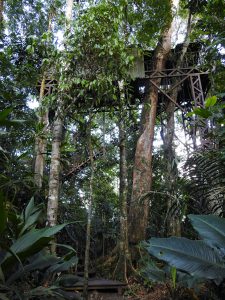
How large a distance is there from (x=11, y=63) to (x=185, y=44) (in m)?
6.06

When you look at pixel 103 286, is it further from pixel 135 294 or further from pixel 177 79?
pixel 177 79

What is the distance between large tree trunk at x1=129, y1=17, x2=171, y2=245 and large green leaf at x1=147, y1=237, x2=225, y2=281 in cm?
338

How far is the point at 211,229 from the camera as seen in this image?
3.61 metres

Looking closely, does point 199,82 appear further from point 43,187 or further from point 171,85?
point 43,187

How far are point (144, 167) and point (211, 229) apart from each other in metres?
5.07

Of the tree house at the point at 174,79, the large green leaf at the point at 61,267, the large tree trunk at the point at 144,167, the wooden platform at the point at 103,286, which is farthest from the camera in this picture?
the tree house at the point at 174,79

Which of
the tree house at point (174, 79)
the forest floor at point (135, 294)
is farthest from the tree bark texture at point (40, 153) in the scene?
the forest floor at point (135, 294)

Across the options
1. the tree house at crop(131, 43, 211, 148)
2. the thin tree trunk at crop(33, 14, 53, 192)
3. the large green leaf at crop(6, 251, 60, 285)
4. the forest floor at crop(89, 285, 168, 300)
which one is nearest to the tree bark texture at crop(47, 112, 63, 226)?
the thin tree trunk at crop(33, 14, 53, 192)

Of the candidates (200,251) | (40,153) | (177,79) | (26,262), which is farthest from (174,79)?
(26,262)

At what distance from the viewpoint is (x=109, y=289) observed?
233 inches

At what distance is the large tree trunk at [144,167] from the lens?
7.69m

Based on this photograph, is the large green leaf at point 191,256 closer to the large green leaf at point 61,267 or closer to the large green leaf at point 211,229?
the large green leaf at point 211,229

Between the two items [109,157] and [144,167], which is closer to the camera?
[144,167]

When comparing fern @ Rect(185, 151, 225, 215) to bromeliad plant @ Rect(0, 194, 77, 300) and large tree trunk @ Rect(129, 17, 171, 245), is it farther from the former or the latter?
bromeliad plant @ Rect(0, 194, 77, 300)
